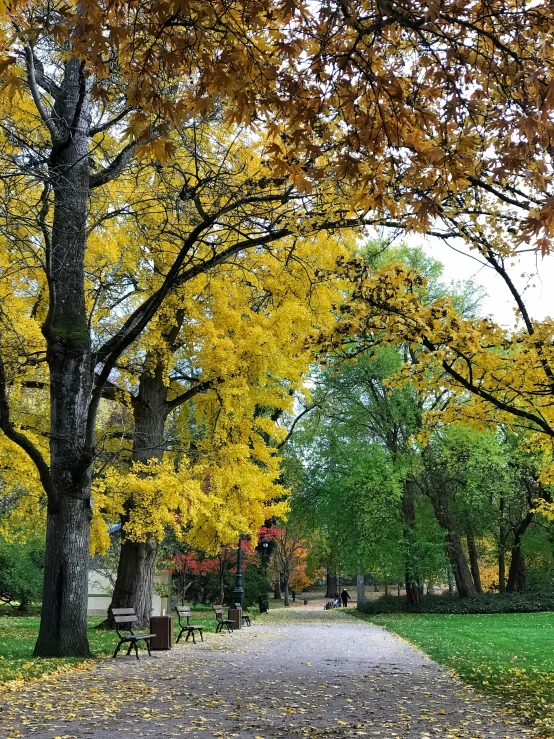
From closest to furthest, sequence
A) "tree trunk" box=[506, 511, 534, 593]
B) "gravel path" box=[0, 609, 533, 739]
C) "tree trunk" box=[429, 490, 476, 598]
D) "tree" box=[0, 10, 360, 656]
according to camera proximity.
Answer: "gravel path" box=[0, 609, 533, 739] < "tree" box=[0, 10, 360, 656] < "tree trunk" box=[429, 490, 476, 598] < "tree trunk" box=[506, 511, 534, 593]

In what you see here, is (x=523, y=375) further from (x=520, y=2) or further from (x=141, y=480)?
(x=141, y=480)

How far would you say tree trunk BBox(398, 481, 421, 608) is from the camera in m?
26.0

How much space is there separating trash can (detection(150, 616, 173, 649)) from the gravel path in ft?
2.67

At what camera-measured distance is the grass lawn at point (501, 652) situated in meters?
7.50

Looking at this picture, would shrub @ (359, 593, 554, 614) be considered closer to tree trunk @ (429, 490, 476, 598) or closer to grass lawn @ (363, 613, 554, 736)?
tree trunk @ (429, 490, 476, 598)

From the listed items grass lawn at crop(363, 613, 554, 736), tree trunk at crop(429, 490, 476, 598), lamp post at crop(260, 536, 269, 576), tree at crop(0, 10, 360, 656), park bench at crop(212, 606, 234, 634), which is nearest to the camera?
grass lawn at crop(363, 613, 554, 736)

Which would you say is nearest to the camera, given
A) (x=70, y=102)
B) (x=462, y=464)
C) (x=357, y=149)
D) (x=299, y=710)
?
(x=357, y=149)

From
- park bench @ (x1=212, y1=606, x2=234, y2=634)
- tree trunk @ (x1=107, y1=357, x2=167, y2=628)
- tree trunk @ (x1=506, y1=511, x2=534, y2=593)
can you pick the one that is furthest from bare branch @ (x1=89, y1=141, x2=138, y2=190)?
tree trunk @ (x1=506, y1=511, x2=534, y2=593)

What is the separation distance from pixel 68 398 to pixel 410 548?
731 inches

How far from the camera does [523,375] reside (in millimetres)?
8062

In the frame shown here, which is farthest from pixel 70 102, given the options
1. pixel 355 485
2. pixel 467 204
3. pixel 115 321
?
pixel 355 485

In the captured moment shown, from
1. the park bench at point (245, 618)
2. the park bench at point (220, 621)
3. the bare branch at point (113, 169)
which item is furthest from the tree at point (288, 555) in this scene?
the bare branch at point (113, 169)

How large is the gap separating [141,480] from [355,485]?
47.9ft

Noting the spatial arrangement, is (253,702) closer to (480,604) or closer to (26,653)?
(26,653)
